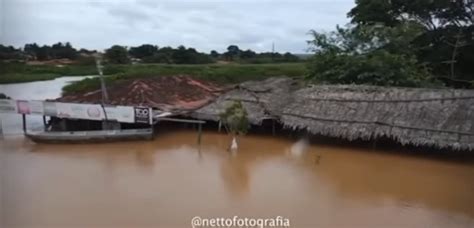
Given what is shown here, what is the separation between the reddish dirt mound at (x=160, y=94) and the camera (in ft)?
17.5

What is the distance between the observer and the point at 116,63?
4797 millimetres

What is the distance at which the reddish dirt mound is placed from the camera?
5332 millimetres

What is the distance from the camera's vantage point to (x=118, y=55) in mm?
4562

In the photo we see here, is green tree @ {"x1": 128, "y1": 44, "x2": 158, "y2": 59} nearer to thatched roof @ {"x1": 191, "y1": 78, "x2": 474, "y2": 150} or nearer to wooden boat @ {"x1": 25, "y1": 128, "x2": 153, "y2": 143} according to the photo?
wooden boat @ {"x1": 25, "y1": 128, "x2": 153, "y2": 143}

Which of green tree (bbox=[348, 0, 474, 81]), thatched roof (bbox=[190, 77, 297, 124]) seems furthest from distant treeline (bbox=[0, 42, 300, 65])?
green tree (bbox=[348, 0, 474, 81])

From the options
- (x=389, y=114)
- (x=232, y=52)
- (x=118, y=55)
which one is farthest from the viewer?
(x=232, y=52)

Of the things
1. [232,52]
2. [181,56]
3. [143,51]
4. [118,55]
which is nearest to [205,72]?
[181,56]

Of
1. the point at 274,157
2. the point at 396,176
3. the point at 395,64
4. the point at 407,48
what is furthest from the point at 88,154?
the point at 407,48

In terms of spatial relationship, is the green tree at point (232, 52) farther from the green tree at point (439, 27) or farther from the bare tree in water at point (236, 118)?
the green tree at point (439, 27)

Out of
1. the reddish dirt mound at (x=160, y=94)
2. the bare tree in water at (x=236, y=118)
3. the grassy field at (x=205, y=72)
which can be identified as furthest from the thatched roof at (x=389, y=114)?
the reddish dirt mound at (x=160, y=94)

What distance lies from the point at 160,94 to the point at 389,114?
111 inches

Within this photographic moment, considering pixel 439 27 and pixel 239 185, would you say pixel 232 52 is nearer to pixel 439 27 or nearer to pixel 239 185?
pixel 239 185

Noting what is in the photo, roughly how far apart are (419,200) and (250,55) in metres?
2.56

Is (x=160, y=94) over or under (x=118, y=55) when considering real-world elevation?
under
